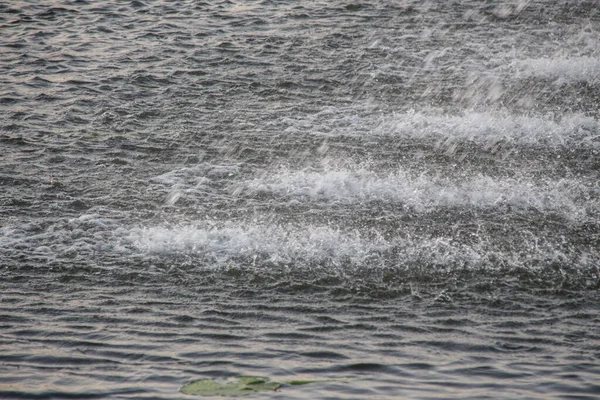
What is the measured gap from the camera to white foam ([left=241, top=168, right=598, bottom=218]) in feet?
32.2

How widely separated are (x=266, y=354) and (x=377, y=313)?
1.21 m

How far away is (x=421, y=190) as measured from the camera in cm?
1023

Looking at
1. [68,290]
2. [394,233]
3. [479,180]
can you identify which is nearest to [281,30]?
[479,180]

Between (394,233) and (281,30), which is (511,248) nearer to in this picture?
(394,233)

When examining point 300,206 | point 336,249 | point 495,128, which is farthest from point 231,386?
point 495,128

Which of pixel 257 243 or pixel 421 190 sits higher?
pixel 421 190

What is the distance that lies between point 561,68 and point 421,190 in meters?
6.12

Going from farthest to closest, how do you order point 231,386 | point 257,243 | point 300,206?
point 300,206, point 257,243, point 231,386

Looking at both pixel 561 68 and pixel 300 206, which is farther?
pixel 561 68

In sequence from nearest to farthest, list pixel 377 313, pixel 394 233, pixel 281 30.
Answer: pixel 377 313 < pixel 394 233 < pixel 281 30

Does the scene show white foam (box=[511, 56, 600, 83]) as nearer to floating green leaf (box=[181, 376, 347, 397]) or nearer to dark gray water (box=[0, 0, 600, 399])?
dark gray water (box=[0, 0, 600, 399])

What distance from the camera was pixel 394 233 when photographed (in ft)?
29.7

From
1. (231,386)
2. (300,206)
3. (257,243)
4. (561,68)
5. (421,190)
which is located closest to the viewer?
(231,386)

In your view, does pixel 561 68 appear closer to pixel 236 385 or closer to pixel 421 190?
pixel 421 190
